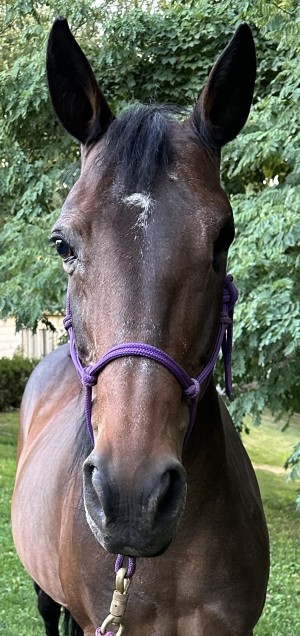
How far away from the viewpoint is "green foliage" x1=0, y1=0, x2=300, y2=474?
4.32m

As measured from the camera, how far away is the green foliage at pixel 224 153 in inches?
170

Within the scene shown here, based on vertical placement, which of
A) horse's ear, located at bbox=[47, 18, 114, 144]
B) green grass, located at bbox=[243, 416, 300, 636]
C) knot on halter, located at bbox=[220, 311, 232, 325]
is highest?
horse's ear, located at bbox=[47, 18, 114, 144]

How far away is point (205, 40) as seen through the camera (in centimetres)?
670

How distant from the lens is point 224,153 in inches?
208

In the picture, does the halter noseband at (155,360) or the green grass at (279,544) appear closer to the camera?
the halter noseband at (155,360)

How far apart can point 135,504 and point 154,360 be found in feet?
0.97

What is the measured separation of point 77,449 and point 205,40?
5494 mm

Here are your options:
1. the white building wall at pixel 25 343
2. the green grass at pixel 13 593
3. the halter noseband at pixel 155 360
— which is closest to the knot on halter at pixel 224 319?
the halter noseband at pixel 155 360

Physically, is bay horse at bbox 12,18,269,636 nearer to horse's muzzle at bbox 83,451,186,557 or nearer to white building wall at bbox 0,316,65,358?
horse's muzzle at bbox 83,451,186,557

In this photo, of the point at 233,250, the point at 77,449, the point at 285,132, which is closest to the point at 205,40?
the point at 285,132

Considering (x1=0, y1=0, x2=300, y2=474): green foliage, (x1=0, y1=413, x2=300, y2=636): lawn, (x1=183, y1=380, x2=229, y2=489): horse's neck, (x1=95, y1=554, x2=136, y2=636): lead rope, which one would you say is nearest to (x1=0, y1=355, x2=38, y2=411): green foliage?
(x1=0, y1=413, x2=300, y2=636): lawn

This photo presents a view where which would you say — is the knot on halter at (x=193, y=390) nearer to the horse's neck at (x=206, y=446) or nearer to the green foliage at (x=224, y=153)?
the horse's neck at (x=206, y=446)

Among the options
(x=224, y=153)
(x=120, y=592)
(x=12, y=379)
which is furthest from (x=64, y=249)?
(x=12, y=379)

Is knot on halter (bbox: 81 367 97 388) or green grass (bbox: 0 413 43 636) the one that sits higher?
knot on halter (bbox: 81 367 97 388)
